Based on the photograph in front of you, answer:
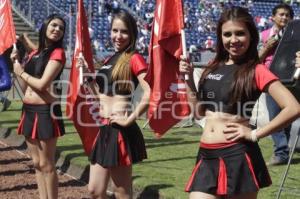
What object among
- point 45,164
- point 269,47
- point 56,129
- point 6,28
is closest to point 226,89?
point 56,129

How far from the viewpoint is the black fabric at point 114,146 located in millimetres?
4289

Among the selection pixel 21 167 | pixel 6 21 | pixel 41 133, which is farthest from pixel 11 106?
pixel 41 133

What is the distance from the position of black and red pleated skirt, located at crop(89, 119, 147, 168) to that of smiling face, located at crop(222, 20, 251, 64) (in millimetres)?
1291

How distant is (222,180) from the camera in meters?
3.32

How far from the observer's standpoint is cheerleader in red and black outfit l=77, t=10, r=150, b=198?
430 centimetres

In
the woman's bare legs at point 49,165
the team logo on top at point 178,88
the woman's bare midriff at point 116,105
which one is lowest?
the woman's bare legs at point 49,165

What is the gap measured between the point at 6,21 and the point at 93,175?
2532 mm

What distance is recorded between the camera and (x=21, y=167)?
7812mm

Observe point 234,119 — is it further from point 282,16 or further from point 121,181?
point 282,16

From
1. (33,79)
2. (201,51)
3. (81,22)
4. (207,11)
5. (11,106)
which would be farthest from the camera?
(207,11)

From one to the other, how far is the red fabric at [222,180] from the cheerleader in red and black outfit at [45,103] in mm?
2222

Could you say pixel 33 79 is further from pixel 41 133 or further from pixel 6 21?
pixel 6 21

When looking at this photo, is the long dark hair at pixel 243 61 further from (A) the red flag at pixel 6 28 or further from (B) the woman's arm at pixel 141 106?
(A) the red flag at pixel 6 28

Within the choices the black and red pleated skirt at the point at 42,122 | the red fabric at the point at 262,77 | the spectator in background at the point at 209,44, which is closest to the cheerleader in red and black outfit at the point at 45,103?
the black and red pleated skirt at the point at 42,122
